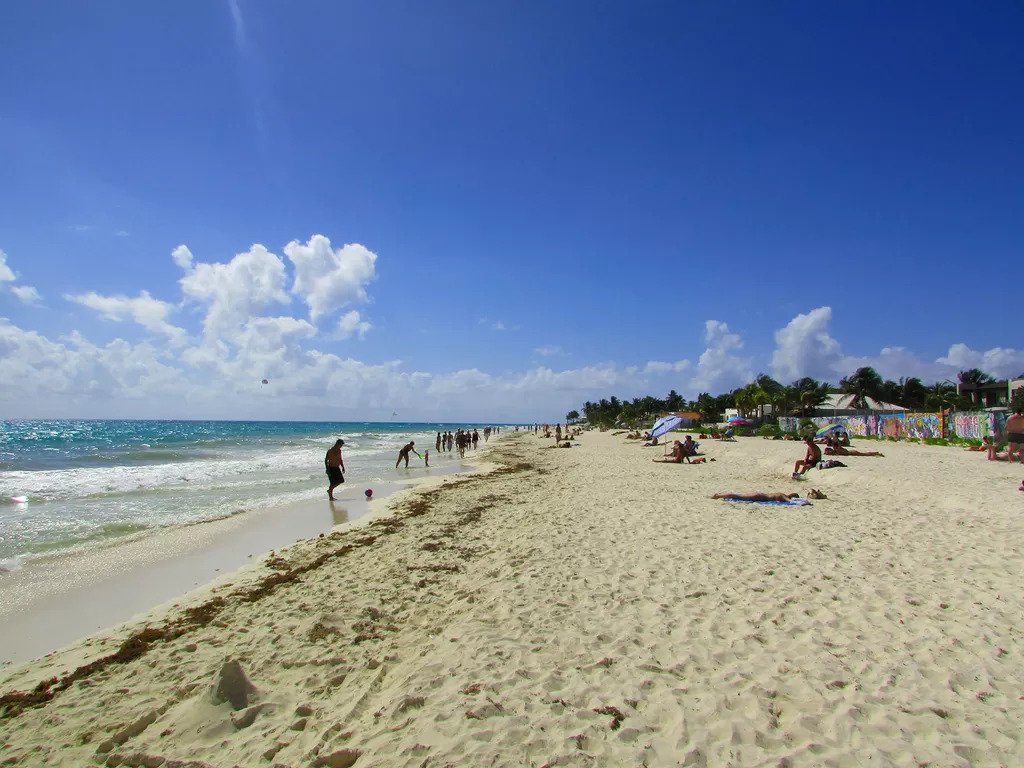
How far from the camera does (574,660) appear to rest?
14.5ft

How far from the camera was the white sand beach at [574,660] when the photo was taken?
3400mm

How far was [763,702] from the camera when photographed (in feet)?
12.3

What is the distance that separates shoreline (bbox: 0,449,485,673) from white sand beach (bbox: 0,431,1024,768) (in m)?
0.55

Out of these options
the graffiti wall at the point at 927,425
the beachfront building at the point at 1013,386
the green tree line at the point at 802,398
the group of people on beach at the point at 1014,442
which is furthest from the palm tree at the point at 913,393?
the group of people on beach at the point at 1014,442

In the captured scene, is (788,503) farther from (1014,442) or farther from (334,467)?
(1014,442)

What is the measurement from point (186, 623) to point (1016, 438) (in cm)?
2421

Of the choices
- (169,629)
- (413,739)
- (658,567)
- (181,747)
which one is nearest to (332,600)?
(169,629)

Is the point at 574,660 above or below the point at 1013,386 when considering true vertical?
below

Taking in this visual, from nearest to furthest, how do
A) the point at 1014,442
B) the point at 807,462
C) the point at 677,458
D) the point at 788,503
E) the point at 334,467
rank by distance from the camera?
the point at 788,503, the point at 334,467, the point at 807,462, the point at 1014,442, the point at 677,458

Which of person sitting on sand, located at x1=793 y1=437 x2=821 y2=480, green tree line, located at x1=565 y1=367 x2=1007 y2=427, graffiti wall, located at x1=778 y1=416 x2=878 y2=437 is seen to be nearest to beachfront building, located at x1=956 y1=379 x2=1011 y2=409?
green tree line, located at x1=565 y1=367 x2=1007 y2=427

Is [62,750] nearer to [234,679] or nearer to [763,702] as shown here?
[234,679]

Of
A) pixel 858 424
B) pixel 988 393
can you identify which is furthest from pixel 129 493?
pixel 988 393

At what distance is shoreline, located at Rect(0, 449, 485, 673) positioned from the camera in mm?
6082

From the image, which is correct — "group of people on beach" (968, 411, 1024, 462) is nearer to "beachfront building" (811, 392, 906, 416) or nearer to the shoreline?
the shoreline
